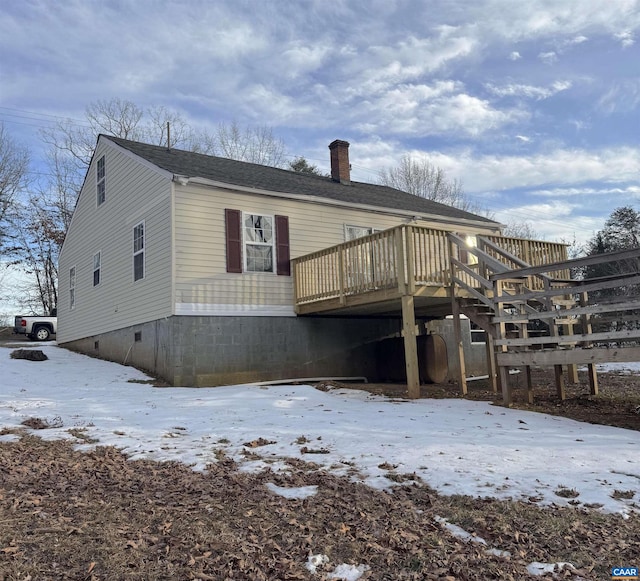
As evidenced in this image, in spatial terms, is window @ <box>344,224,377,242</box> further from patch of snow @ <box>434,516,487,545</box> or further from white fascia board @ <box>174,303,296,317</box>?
patch of snow @ <box>434,516,487,545</box>

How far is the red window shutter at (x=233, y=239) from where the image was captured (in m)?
11.8

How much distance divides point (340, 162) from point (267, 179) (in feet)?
13.8

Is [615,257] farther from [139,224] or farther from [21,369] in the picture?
[21,369]

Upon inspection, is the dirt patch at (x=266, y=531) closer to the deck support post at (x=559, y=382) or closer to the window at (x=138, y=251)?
the deck support post at (x=559, y=382)

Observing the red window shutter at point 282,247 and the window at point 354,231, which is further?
the window at point 354,231

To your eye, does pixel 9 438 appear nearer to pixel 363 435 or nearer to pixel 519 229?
pixel 363 435

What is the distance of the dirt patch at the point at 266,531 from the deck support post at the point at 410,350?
508cm

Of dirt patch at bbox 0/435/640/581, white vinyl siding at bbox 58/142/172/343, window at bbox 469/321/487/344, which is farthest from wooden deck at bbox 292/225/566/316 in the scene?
dirt patch at bbox 0/435/640/581

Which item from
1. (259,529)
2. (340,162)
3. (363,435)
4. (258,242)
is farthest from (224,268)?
(259,529)

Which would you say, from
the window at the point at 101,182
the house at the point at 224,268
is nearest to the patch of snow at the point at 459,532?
the house at the point at 224,268

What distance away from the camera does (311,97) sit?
1944 cm

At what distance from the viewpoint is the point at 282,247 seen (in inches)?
494

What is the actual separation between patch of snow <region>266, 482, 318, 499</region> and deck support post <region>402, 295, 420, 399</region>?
5.33m

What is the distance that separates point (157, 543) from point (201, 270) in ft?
28.4
